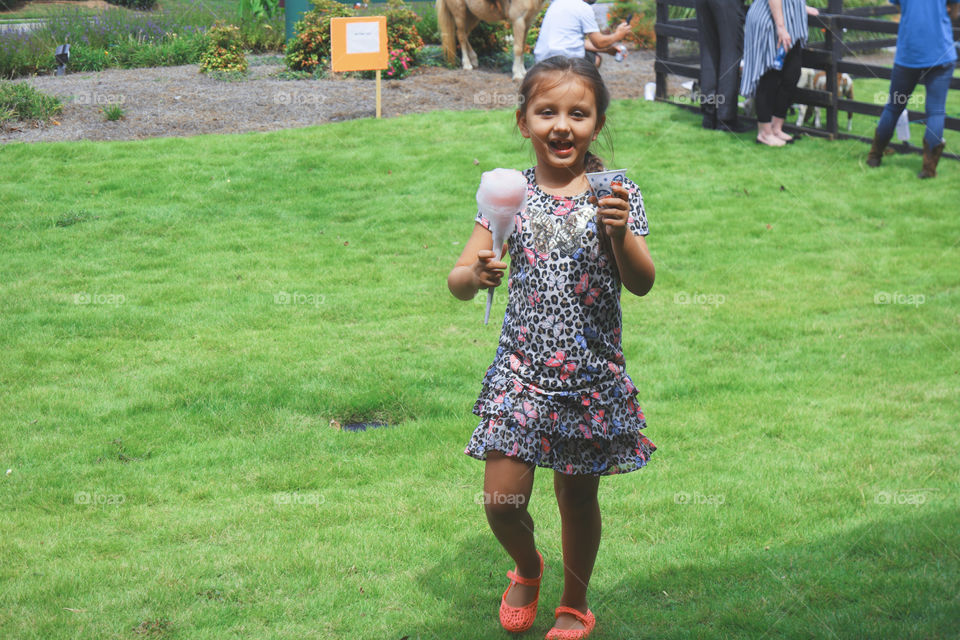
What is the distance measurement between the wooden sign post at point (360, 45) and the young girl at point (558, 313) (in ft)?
31.8

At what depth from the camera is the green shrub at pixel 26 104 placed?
12.3 m

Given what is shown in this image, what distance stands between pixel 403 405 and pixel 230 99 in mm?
9018

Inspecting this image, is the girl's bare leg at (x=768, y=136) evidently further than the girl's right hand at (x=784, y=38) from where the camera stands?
Yes

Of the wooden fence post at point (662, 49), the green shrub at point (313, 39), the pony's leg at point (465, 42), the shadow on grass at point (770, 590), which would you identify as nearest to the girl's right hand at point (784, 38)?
the wooden fence post at point (662, 49)

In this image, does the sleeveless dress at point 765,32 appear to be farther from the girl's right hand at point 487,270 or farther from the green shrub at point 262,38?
the girl's right hand at point 487,270

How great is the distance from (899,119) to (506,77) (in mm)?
6204

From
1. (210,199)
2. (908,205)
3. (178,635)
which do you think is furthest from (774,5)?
(178,635)

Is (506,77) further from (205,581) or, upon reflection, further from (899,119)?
(205,581)

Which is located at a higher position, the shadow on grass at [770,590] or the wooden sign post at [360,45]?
the wooden sign post at [360,45]

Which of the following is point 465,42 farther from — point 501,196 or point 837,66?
point 501,196

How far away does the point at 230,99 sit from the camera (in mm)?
13617

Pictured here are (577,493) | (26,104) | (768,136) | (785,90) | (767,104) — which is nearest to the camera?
(577,493)

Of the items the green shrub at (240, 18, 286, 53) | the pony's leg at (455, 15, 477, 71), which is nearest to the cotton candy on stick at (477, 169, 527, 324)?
the pony's leg at (455, 15, 477, 71)

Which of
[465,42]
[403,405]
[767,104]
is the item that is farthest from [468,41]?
[403,405]
